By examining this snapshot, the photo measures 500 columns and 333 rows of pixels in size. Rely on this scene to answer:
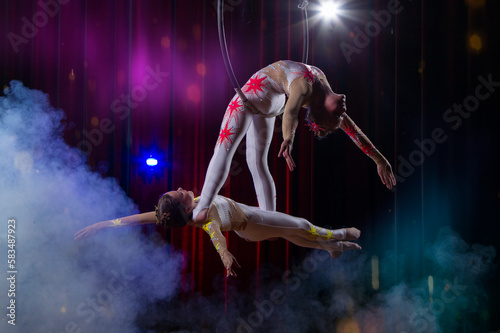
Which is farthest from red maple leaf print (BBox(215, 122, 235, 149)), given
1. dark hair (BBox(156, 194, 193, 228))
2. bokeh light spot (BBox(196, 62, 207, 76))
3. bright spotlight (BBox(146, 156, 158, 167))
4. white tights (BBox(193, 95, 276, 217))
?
bokeh light spot (BBox(196, 62, 207, 76))

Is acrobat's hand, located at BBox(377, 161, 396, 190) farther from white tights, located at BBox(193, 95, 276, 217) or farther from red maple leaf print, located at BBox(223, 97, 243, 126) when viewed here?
red maple leaf print, located at BBox(223, 97, 243, 126)

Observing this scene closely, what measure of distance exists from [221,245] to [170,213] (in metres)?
0.42

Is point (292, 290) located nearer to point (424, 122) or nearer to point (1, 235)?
point (424, 122)

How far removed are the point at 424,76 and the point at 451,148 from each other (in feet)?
2.03

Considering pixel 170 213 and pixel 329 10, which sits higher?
pixel 329 10

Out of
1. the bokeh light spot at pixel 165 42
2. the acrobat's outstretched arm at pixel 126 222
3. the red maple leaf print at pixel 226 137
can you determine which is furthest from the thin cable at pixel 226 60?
the bokeh light spot at pixel 165 42

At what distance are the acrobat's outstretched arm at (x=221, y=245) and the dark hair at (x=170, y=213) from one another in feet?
0.59

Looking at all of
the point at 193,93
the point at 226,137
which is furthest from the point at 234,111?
the point at 193,93

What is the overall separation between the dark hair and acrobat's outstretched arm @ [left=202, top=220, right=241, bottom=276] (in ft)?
0.59

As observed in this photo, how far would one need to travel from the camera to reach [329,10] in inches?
147

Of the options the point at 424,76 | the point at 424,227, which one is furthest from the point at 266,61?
the point at 424,227

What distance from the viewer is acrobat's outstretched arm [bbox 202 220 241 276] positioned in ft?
7.77

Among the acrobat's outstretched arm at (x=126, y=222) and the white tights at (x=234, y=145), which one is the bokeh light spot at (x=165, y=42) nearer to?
the white tights at (x=234, y=145)

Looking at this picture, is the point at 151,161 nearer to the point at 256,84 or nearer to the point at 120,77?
A: the point at 120,77
